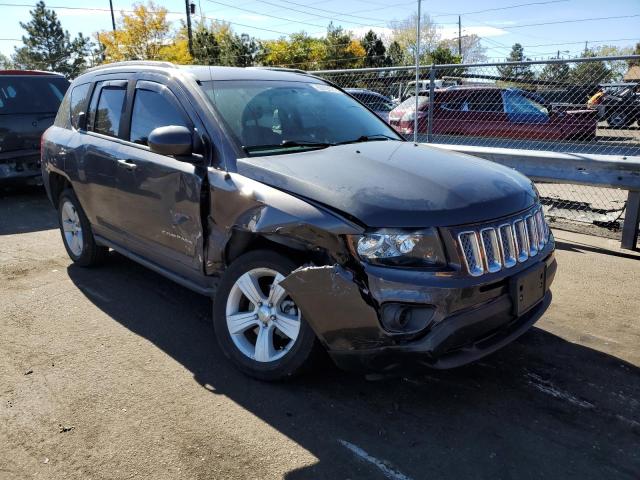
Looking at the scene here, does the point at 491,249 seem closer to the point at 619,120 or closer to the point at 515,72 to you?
the point at 515,72

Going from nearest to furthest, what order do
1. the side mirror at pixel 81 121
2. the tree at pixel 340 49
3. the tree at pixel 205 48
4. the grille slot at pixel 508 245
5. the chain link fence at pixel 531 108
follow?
the grille slot at pixel 508 245 → the side mirror at pixel 81 121 → the chain link fence at pixel 531 108 → the tree at pixel 205 48 → the tree at pixel 340 49

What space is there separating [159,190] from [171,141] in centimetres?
56

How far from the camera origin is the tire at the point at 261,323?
123 inches

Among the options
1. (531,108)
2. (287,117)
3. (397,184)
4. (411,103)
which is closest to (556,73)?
(531,108)

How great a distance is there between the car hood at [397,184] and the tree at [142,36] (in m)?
45.1

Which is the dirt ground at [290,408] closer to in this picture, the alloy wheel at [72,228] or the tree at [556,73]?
the alloy wheel at [72,228]

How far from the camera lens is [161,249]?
4.11 meters

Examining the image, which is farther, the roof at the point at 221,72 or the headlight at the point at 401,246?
the roof at the point at 221,72

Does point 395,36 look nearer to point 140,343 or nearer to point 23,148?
point 23,148

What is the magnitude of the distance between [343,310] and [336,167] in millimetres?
921

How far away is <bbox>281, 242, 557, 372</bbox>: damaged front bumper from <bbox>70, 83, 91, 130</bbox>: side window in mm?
3278

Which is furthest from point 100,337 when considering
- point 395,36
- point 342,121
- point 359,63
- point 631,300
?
point 395,36

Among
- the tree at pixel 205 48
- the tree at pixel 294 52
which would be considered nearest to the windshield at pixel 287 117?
the tree at pixel 294 52

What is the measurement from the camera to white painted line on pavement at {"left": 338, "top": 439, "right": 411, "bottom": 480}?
8.39ft
